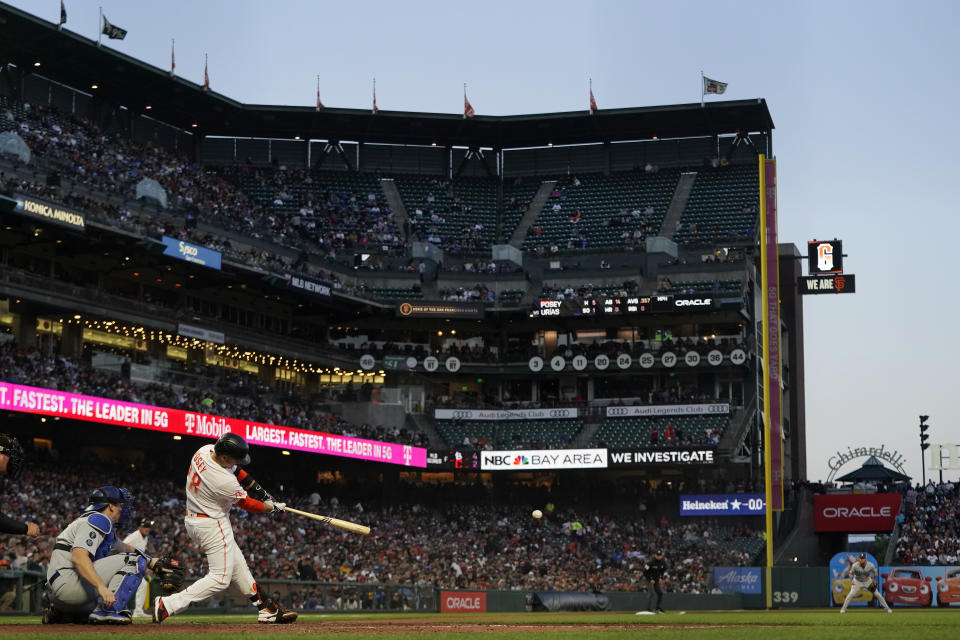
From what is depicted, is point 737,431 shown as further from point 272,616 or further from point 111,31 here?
point 272,616

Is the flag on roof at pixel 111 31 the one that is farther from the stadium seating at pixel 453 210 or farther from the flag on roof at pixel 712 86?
the flag on roof at pixel 712 86

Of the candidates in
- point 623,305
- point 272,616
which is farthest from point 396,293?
point 272,616

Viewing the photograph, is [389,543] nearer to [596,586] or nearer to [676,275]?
[596,586]

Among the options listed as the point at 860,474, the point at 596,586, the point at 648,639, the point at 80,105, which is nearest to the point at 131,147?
the point at 80,105

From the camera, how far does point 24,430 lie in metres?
48.3

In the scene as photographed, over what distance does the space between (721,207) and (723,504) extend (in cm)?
2221

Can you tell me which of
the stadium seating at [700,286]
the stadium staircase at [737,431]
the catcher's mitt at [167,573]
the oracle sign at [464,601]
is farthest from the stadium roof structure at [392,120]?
the catcher's mitt at [167,573]

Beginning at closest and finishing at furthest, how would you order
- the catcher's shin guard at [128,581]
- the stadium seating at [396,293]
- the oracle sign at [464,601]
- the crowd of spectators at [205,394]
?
the catcher's shin guard at [128,581], the oracle sign at [464,601], the crowd of spectators at [205,394], the stadium seating at [396,293]

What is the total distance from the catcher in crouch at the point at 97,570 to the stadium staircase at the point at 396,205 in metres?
60.1

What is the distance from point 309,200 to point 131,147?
12.7 m

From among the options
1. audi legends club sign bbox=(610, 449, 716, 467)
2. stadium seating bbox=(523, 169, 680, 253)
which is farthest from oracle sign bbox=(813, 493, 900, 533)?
stadium seating bbox=(523, 169, 680, 253)

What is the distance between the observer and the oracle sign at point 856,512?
58.2 meters

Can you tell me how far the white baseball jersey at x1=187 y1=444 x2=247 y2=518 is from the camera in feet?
44.2

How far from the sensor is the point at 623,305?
65.1 m
